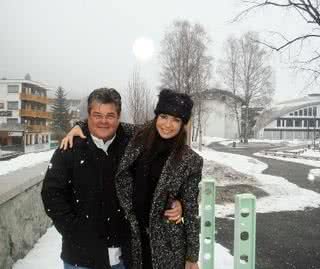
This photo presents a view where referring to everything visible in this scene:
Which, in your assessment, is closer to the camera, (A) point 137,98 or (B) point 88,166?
(B) point 88,166

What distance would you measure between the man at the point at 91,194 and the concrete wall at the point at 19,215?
5.99 feet

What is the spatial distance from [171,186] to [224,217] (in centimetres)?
741

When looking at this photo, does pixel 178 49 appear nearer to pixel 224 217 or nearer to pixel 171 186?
pixel 224 217

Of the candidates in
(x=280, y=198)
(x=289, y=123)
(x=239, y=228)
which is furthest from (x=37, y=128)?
(x=239, y=228)

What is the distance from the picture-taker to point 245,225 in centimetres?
408

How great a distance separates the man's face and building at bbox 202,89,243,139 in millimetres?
50842

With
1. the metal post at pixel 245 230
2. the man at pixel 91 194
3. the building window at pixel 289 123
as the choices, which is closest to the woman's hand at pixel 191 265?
the man at pixel 91 194

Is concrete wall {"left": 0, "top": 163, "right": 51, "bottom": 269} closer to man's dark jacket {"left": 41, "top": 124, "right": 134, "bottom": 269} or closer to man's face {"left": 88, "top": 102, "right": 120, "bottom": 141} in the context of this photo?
man's dark jacket {"left": 41, "top": 124, "right": 134, "bottom": 269}

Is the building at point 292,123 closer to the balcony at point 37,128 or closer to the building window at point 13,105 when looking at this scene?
the balcony at point 37,128

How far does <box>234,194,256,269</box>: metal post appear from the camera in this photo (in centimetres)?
403

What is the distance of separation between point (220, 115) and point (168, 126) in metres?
58.7

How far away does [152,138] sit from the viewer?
2557mm

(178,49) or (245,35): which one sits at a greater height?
(245,35)

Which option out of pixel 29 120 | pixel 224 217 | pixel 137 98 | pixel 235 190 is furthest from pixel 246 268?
pixel 29 120
